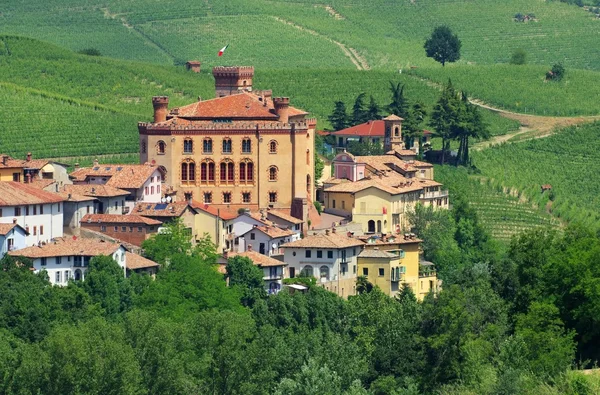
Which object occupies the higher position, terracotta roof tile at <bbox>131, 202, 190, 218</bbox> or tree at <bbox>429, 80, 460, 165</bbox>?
tree at <bbox>429, 80, 460, 165</bbox>

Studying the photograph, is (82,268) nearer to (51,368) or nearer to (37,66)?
(51,368)

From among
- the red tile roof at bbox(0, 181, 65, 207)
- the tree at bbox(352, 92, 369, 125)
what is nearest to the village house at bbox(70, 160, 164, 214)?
the red tile roof at bbox(0, 181, 65, 207)

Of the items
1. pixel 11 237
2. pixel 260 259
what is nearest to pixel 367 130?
pixel 260 259

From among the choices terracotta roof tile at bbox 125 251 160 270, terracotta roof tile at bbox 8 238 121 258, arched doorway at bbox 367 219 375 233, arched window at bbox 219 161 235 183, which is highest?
arched window at bbox 219 161 235 183

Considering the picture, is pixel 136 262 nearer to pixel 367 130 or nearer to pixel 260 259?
pixel 260 259

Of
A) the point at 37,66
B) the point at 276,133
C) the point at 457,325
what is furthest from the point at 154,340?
the point at 37,66

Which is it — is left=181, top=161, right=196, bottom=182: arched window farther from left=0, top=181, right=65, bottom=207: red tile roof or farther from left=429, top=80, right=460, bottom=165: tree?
left=429, top=80, right=460, bottom=165: tree
